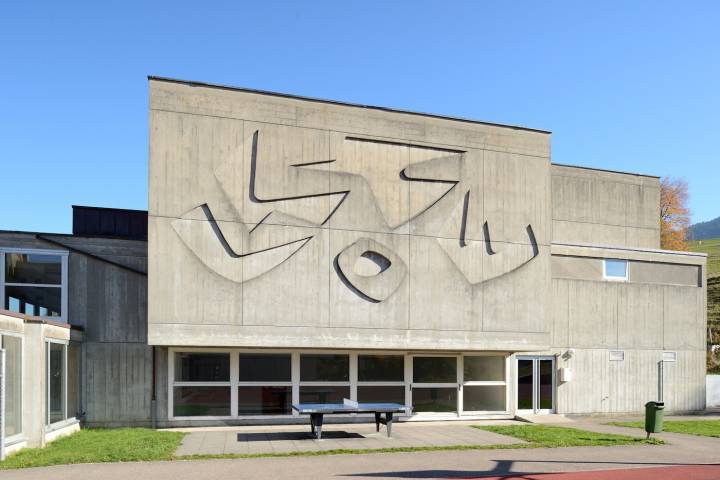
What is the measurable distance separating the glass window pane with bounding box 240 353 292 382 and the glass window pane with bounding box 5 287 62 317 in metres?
5.15

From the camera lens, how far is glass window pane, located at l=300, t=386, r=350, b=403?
1884cm

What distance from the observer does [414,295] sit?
18.8 metres

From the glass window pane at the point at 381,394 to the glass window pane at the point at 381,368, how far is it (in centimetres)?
23

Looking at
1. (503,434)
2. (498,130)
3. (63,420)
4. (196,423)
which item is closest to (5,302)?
(63,420)

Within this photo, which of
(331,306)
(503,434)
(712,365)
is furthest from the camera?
(712,365)

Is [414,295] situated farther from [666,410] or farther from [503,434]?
[666,410]

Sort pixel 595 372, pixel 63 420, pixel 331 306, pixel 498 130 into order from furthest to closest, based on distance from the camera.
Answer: pixel 595 372 → pixel 498 130 → pixel 331 306 → pixel 63 420

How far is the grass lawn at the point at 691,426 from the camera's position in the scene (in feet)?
58.6

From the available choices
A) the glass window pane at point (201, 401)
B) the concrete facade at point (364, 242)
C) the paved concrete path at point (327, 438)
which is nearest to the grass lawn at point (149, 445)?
the paved concrete path at point (327, 438)

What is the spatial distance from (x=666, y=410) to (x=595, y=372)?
3.66m

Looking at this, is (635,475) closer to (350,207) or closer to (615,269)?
(350,207)

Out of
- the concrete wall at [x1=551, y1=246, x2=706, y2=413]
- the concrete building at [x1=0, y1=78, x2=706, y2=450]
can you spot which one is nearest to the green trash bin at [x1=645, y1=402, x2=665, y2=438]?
the concrete building at [x1=0, y1=78, x2=706, y2=450]

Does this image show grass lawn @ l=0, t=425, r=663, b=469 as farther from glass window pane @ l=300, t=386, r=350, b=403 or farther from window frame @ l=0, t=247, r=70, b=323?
glass window pane @ l=300, t=386, r=350, b=403

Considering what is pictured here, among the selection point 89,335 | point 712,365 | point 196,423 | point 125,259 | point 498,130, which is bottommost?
point 712,365
